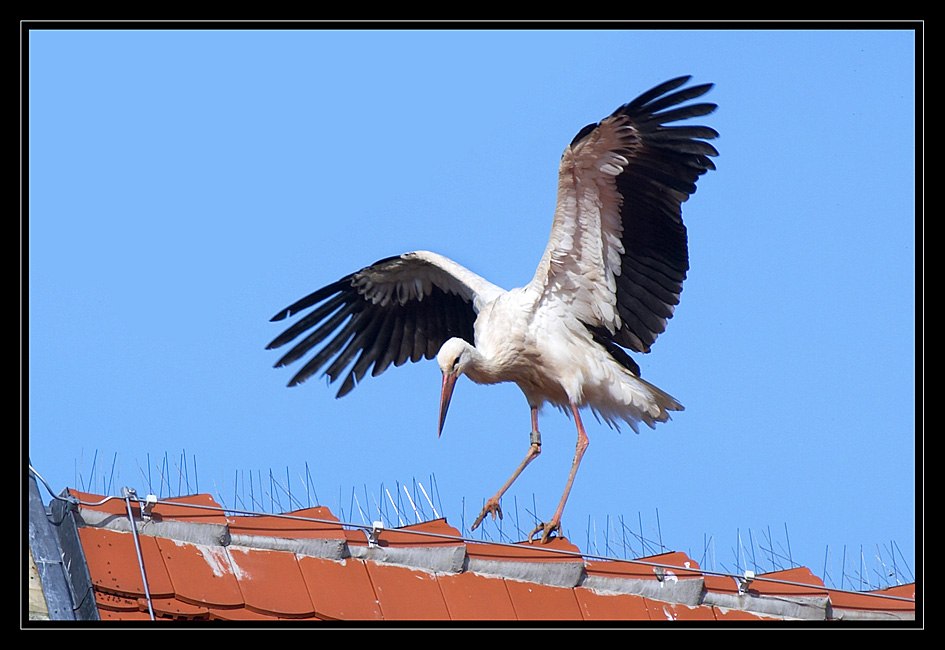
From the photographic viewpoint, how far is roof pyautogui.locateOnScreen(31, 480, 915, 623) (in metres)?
4.73

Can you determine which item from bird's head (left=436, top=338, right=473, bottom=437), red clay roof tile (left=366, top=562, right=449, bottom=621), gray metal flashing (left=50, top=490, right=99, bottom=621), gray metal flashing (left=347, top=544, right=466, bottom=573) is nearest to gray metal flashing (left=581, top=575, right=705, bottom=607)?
gray metal flashing (left=347, top=544, right=466, bottom=573)

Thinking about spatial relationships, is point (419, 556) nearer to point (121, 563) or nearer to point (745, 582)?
point (121, 563)

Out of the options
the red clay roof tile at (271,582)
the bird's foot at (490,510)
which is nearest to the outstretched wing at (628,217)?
the bird's foot at (490,510)

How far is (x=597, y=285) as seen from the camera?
23.8 feet

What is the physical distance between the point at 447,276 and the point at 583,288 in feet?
3.69

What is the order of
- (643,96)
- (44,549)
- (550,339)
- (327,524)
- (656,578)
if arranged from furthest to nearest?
(550,339) → (643,96) → (656,578) → (327,524) → (44,549)

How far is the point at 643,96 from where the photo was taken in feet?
21.9

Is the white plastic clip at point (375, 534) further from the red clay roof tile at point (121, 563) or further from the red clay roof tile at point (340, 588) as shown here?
the red clay roof tile at point (121, 563)

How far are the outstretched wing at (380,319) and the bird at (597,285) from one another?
0.05 metres

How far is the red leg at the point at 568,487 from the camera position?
21.9ft

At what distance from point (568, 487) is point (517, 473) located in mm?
460

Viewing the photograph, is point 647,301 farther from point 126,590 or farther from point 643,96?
point 126,590

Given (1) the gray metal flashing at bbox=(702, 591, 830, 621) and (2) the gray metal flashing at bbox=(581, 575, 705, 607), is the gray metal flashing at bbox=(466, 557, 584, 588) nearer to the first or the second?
(2) the gray metal flashing at bbox=(581, 575, 705, 607)
